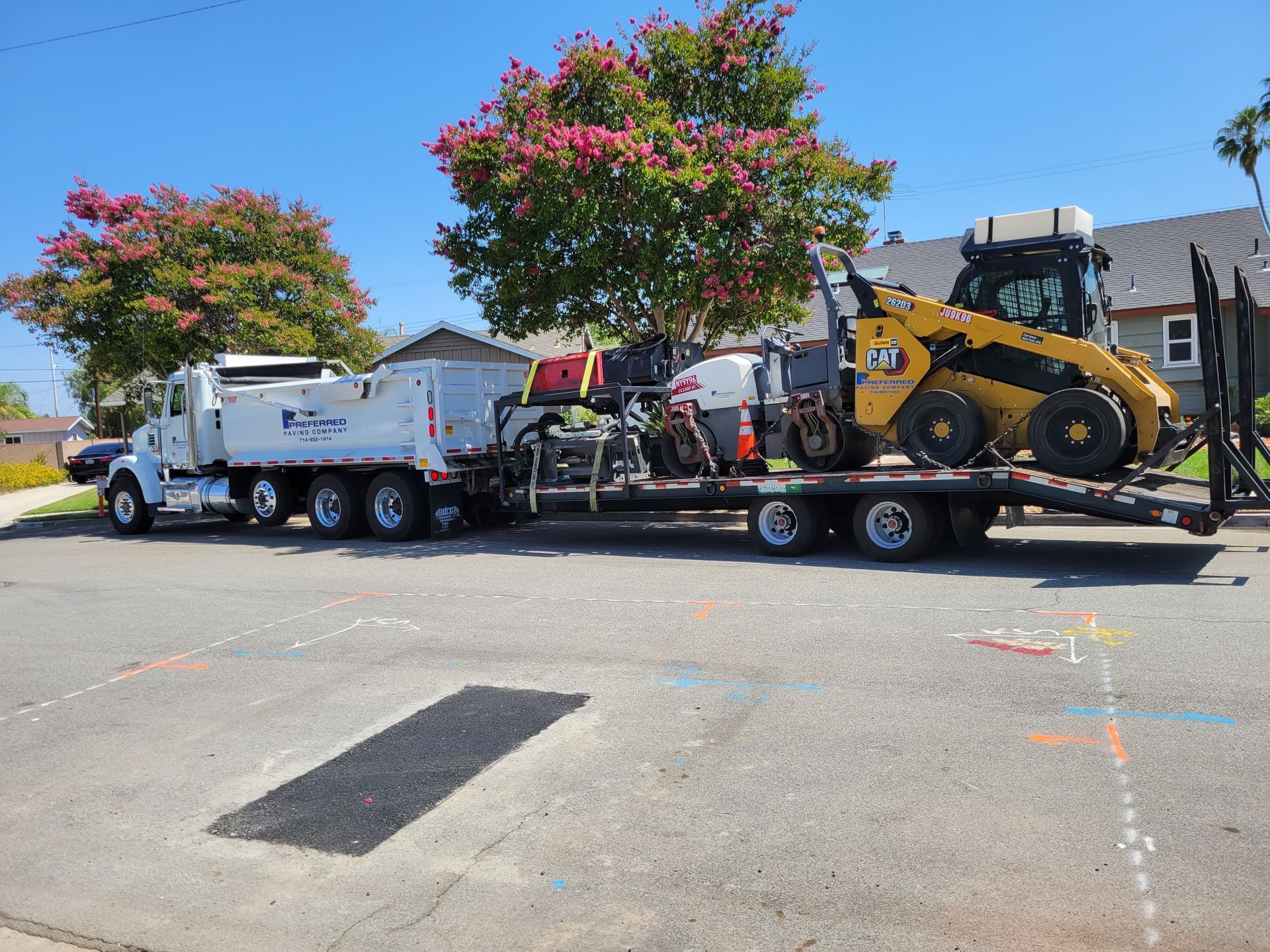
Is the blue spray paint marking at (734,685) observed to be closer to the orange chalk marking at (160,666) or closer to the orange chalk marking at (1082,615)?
the orange chalk marking at (1082,615)

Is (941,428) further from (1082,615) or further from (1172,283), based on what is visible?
(1172,283)

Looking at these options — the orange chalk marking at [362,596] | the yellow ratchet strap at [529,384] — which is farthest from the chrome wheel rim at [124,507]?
the orange chalk marking at [362,596]

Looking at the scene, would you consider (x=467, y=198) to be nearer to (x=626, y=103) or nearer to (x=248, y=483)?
(x=626, y=103)

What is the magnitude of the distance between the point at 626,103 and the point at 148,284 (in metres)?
10.5

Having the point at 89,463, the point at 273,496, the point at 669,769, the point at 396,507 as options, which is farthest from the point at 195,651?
the point at 89,463

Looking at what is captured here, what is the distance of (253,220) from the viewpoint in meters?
20.0

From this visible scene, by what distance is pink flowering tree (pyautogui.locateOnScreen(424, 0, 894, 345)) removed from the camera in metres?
13.6

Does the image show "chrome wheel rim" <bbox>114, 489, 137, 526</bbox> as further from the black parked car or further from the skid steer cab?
the black parked car

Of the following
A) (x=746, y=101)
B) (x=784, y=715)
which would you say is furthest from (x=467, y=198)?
(x=784, y=715)

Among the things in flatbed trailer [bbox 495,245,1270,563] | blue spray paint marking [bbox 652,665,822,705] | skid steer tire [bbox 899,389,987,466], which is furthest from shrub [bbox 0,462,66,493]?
blue spray paint marking [bbox 652,665,822,705]

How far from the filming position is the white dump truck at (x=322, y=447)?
1436 cm

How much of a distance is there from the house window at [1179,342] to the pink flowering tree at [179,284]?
19444 mm

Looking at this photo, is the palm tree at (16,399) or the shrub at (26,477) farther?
the palm tree at (16,399)

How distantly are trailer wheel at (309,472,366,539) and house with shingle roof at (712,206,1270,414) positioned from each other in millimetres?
11061
